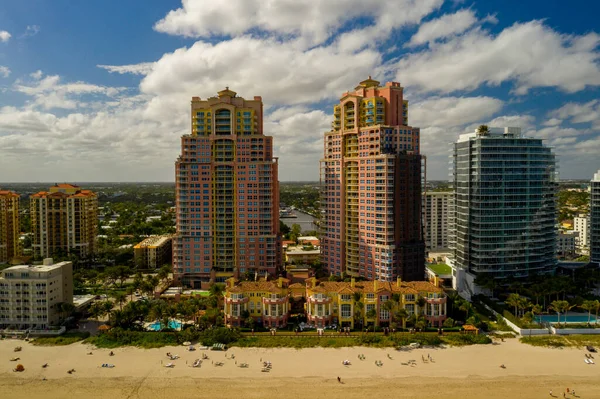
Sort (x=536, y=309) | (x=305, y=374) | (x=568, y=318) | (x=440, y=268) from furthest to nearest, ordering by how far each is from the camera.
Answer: (x=440, y=268) → (x=568, y=318) → (x=536, y=309) → (x=305, y=374)

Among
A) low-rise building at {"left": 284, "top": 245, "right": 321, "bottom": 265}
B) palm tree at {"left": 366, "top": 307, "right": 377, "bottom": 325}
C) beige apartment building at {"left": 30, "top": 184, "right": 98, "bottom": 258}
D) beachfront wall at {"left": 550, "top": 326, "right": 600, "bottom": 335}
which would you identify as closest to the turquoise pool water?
palm tree at {"left": 366, "top": 307, "right": 377, "bottom": 325}

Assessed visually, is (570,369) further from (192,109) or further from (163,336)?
(192,109)

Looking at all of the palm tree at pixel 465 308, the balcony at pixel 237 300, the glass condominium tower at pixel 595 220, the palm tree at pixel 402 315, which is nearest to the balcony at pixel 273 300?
the balcony at pixel 237 300

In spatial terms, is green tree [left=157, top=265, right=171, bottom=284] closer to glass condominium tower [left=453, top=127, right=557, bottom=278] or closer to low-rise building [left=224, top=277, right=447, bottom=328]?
low-rise building [left=224, top=277, right=447, bottom=328]

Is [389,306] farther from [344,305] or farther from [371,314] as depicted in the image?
[344,305]

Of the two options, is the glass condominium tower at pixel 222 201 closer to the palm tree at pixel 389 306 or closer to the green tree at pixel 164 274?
the green tree at pixel 164 274

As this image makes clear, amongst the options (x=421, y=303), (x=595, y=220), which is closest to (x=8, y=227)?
(x=421, y=303)
